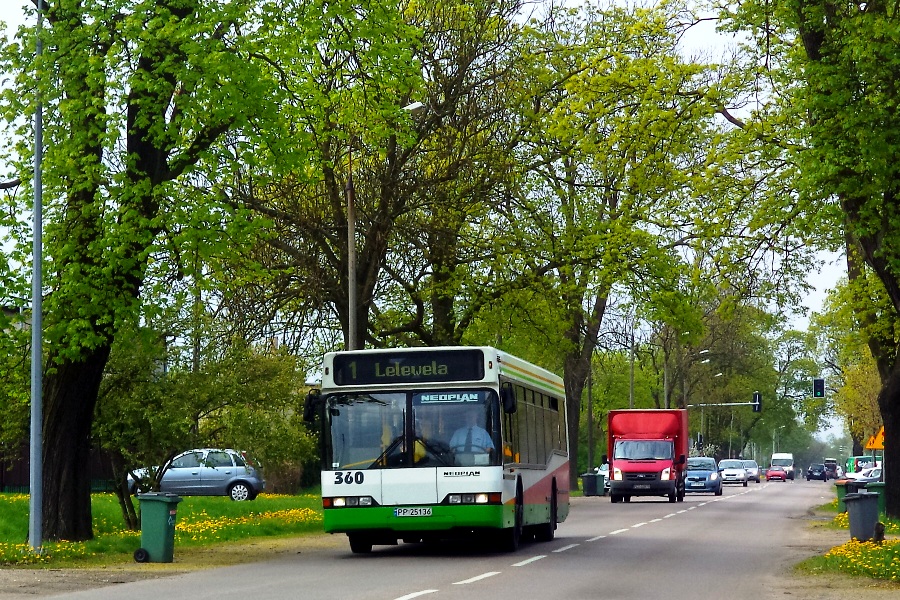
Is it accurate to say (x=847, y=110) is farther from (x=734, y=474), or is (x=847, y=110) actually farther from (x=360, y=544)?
(x=734, y=474)

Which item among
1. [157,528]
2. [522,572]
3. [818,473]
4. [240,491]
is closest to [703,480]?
[240,491]

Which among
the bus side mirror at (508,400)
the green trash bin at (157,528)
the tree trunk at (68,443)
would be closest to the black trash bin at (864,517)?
the bus side mirror at (508,400)

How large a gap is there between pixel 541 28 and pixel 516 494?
65.4 feet

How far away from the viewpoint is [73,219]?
2036cm

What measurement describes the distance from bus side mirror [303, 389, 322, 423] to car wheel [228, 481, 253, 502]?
87.4 feet

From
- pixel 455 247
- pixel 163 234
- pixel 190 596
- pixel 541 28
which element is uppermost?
pixel 541 28

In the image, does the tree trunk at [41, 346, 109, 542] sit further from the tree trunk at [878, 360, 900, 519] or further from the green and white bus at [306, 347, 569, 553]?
the tree trunk at [878, 360, 900, 519]

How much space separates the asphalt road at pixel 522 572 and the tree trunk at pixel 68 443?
10.8 feet

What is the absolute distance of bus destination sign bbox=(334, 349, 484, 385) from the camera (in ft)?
65.4

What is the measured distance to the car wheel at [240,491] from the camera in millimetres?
46000

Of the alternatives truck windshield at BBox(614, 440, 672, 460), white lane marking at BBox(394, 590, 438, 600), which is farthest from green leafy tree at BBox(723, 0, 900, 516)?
truck windshield at BBox(614, 440, 672, 460)

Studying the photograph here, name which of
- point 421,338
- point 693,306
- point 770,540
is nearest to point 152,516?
point 770,540

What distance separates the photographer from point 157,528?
19.2m

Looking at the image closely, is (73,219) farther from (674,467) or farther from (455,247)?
(674,467)
